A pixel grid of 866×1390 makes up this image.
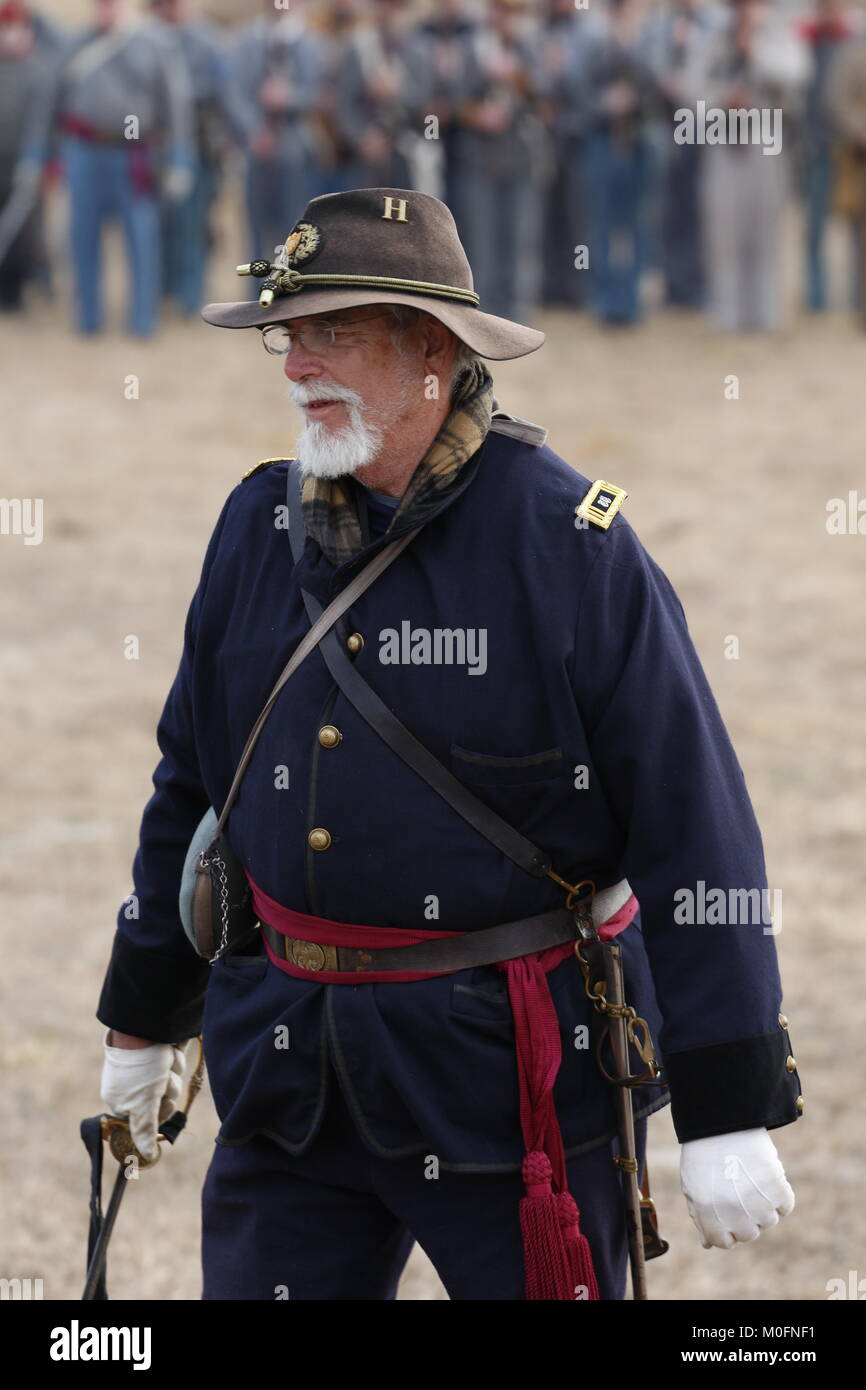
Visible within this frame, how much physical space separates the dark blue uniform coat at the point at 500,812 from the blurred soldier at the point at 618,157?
39.3 ft

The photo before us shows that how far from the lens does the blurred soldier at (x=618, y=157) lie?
1434 centimetres

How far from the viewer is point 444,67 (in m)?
14.5

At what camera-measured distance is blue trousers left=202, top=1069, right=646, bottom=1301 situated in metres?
2.93

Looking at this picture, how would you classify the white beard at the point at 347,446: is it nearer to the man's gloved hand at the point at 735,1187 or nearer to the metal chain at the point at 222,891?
the metal chain at the point at 222,891

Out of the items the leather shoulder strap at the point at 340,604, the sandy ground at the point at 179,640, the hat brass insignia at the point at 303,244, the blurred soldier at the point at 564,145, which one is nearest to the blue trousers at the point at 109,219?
the sandy ground at the point at 179,640

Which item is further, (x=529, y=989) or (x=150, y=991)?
(x=150, y=991)

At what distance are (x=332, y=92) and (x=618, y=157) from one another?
6.67 feet

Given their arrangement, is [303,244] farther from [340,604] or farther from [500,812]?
[500,812]

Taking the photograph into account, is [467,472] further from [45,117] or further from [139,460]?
[45,117]

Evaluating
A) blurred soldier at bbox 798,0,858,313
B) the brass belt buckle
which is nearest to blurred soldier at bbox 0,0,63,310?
blurred soldier at bbox 798,0,858,313

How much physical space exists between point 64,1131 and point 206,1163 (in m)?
0.41

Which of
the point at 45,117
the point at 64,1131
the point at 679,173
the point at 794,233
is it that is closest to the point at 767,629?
the point at 64,1131

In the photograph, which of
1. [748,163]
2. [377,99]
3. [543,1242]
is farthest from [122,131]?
[543,1242]

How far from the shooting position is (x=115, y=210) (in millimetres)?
14633
